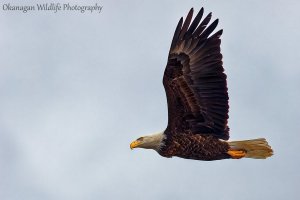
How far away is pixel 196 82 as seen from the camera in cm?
2334

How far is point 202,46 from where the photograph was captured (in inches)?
923

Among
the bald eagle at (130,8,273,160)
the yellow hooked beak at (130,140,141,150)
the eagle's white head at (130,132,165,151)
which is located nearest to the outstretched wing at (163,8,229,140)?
the bald eagle at (130,8,273,160)

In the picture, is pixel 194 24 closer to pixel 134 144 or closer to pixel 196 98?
pixel 196 98

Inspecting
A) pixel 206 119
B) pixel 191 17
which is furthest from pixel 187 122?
pixel 191 17

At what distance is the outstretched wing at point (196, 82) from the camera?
2327cm

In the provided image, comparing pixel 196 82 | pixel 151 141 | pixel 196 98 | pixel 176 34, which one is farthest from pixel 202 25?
pixel 151 141

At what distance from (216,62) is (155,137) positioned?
81.4 inches

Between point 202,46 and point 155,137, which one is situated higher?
point 202,46

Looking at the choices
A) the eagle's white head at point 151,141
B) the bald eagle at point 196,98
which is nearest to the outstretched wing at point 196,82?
the bald eagle at point 196,98

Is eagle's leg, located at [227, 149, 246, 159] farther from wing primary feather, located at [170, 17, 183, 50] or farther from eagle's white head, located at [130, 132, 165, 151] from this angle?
wing primary feather, located at [170, 17, 183, 50]

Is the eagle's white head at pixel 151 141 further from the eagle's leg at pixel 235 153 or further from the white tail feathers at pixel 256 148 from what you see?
the white tail feathers at pixel 256 148

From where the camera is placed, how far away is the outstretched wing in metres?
23.3

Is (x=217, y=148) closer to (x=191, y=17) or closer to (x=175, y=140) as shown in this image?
(x=175, y=140)

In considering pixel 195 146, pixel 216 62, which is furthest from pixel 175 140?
pixel 216 62
